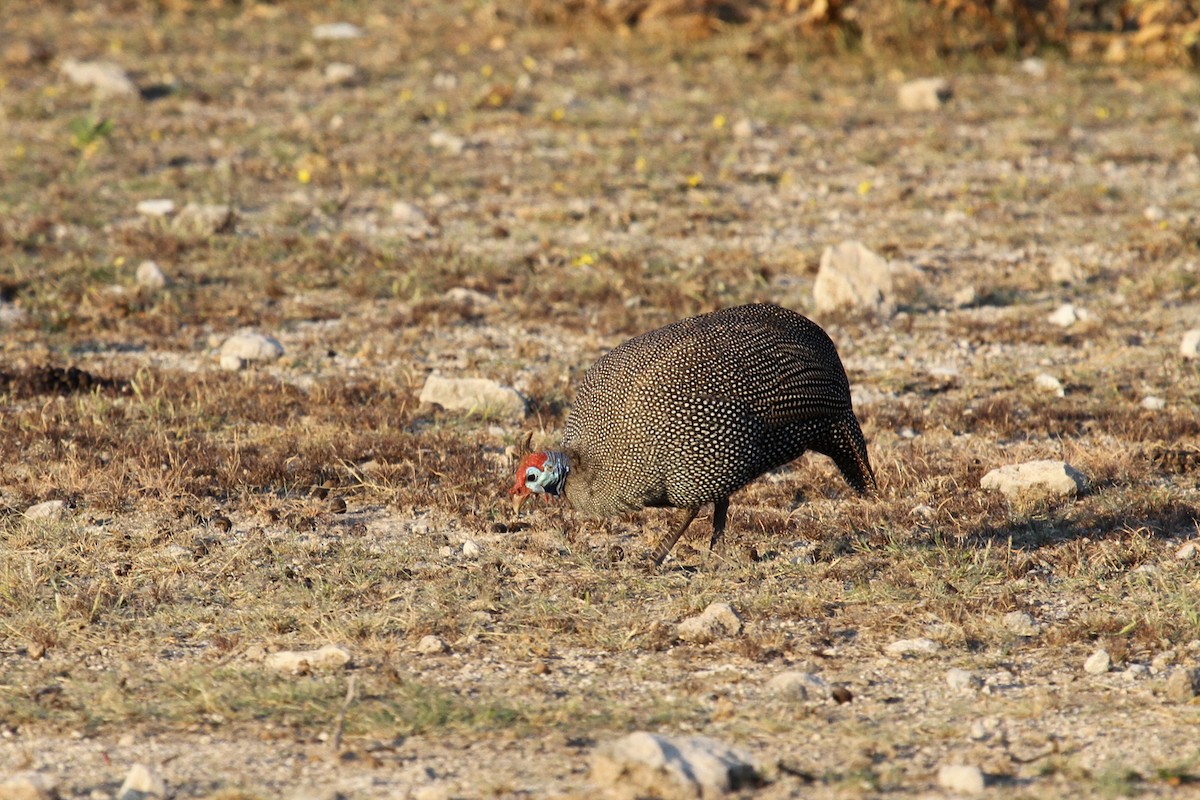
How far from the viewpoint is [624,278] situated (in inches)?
385

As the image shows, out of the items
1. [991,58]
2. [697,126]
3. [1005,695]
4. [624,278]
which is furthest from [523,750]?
[991,58]

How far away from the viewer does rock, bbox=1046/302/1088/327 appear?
910cm

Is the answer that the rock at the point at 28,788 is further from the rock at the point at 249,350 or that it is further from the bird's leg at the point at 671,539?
the rock at the point at 249,350

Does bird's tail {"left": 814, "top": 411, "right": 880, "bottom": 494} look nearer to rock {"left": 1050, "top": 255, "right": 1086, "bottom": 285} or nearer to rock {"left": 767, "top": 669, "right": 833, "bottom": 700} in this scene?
rock {"left": 767, "top": 669, "right": 833, "bottom": 700}

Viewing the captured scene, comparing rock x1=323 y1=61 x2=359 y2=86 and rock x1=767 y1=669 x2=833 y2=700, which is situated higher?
rock x1=323 y1=61 x2=359 y2=86

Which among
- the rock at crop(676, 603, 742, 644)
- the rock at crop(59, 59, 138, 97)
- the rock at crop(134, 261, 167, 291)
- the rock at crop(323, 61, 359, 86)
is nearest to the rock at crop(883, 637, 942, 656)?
the rock at crop(676, 603, 742, 644)

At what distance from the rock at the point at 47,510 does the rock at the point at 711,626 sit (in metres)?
2.53

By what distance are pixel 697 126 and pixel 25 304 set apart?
6.07 meters

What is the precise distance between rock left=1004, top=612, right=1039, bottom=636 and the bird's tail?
3.19 feet

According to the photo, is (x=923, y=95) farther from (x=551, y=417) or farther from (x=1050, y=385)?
(x=551, y=417)

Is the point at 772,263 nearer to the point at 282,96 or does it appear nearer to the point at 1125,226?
the point at 1125,226

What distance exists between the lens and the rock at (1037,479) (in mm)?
6324

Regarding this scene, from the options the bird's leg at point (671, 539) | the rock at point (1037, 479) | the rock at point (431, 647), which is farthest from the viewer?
the rock at point (1037, 479)

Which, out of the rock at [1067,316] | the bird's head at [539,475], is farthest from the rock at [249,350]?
the rock at [1067,316]
